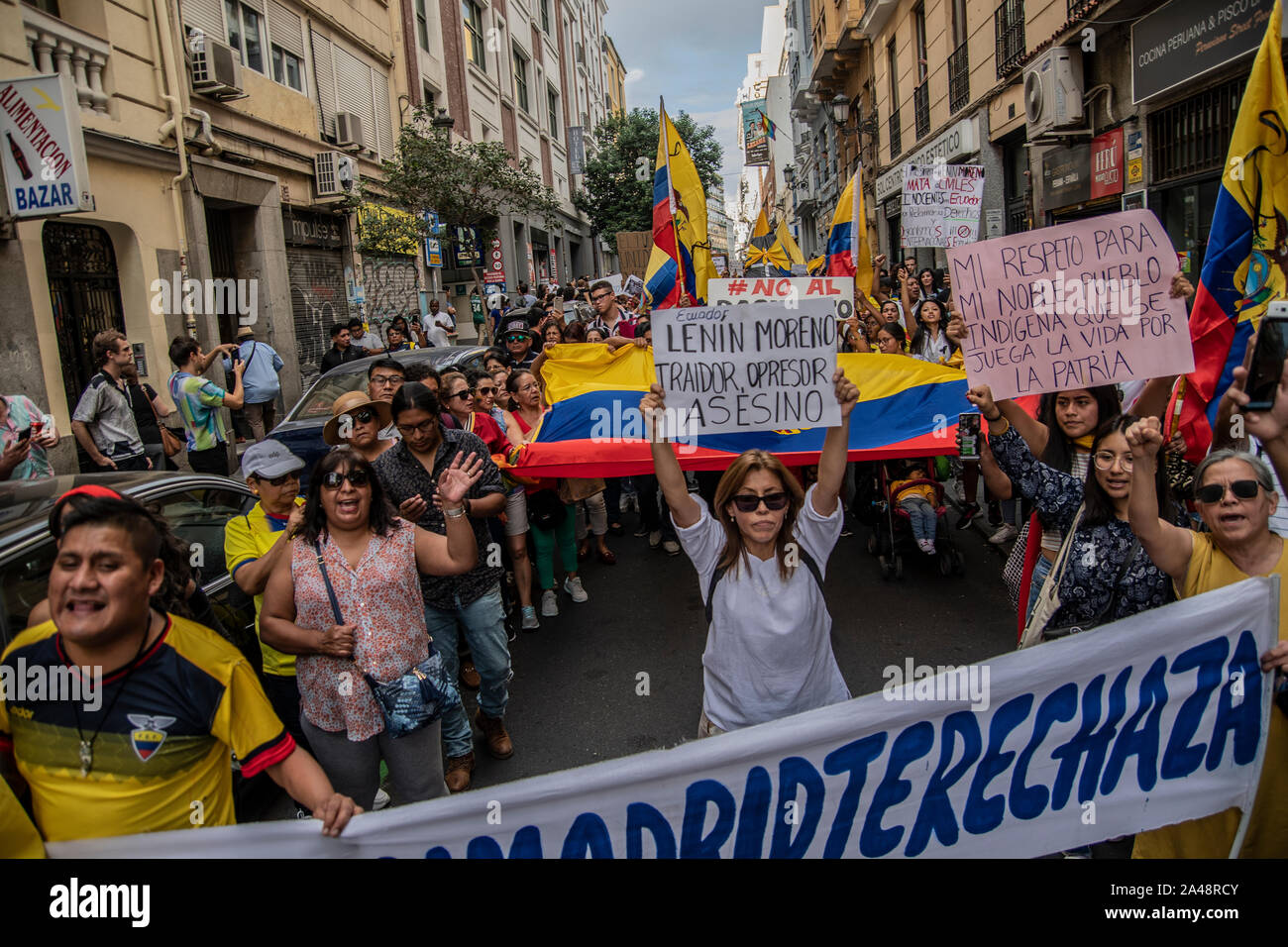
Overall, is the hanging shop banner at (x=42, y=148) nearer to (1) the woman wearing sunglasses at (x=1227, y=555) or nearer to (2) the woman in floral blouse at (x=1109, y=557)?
(2) the woman in floral blouse at (x=1109, y=557)

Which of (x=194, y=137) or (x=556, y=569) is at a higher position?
(x=194, y=137)

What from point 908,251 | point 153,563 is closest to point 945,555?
point 153,563

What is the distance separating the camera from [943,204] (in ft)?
34.7

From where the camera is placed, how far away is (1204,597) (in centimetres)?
262

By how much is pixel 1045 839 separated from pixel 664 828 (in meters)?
1.13

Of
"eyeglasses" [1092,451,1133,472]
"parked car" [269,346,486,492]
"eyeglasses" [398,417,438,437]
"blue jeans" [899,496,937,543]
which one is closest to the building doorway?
"parked car" [269,346,486,492]

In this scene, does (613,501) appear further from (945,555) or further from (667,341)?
(667,341)

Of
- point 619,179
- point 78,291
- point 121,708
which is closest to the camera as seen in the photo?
point 121,708

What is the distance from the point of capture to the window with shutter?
18.1m

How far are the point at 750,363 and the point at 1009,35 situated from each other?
15003 millimetres

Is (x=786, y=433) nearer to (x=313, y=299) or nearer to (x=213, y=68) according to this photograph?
(x=213, y=68)

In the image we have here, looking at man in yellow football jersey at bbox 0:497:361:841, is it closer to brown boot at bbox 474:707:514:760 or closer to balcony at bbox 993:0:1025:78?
brown boot at bbox 474:707:514:760

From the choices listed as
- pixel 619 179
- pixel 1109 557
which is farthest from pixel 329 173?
pixel 619 179
